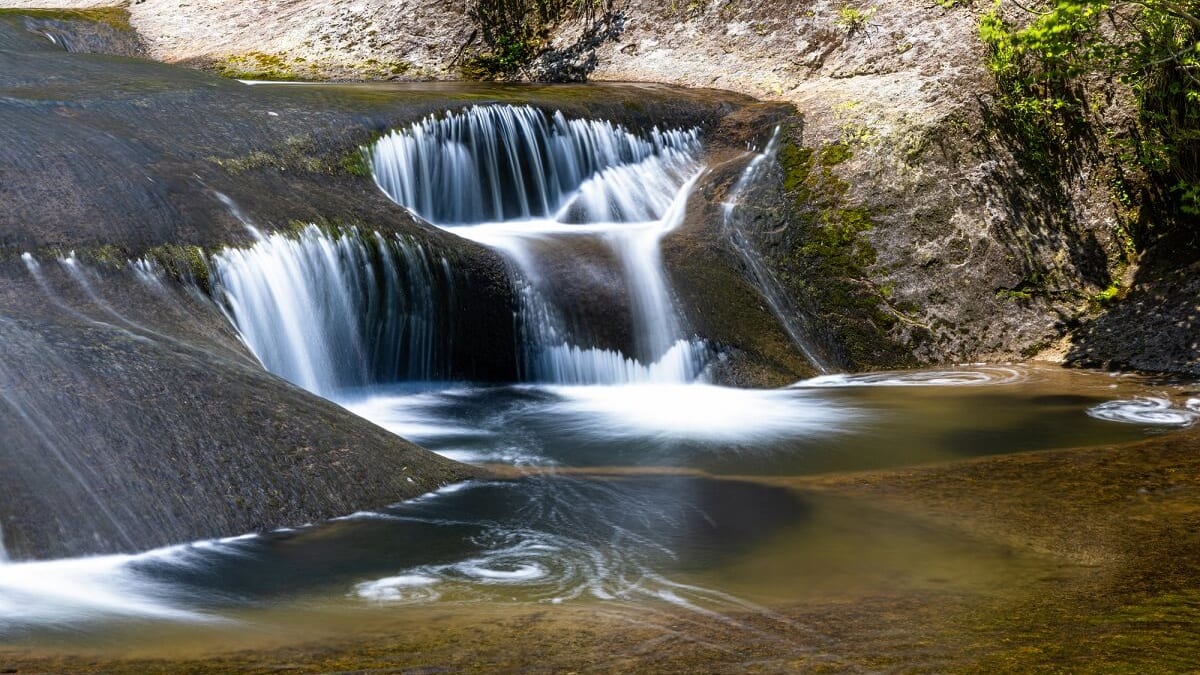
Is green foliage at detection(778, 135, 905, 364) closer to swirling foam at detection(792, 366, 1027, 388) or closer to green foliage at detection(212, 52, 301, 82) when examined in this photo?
swirling foam at detection(792, 366, 1027, 388)

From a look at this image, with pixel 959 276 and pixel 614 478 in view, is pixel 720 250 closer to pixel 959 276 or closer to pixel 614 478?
pixel 959 276

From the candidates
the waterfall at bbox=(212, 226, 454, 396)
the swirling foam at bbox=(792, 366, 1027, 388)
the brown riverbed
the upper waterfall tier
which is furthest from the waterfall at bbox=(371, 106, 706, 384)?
the brown riverbed

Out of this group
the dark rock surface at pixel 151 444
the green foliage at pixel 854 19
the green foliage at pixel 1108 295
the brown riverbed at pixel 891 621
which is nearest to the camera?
the brown riverbed at pixel 891 621

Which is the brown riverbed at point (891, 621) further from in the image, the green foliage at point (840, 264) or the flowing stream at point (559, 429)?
the green foliage at point (840, 264)

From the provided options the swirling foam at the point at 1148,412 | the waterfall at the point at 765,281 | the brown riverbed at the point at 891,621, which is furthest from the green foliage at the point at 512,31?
the brown riverbed at the point at 891,621

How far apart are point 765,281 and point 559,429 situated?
3.49m

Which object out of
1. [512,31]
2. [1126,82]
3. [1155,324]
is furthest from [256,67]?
[1155,324]

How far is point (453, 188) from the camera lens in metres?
11.9

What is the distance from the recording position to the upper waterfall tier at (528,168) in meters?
11.7

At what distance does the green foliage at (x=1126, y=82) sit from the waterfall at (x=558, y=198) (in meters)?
3.35

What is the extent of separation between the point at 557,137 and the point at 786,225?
99.9 inches

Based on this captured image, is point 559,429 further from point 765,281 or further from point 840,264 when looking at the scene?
point 840,264

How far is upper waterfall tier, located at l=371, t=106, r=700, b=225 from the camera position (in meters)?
11.7

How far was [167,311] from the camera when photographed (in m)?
7.51
